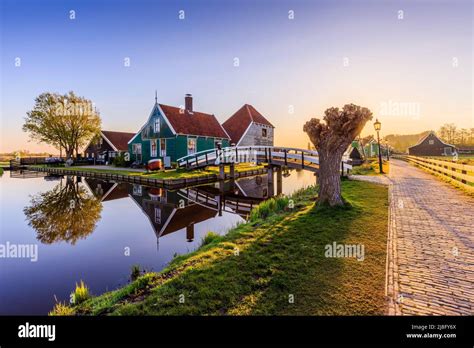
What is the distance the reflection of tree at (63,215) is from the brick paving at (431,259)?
805 cm

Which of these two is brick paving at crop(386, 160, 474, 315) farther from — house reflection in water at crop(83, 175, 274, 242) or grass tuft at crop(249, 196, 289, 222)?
house reflection in water at crop(83, 175, 274, 242)

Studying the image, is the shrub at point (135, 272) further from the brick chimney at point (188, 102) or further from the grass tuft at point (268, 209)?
the brick chimney at point (188, 102)

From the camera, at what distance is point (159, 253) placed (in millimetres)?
6406

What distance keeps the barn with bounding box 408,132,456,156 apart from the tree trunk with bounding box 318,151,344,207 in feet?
169

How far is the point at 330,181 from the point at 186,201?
7522mm

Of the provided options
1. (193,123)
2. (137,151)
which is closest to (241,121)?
(193,123)

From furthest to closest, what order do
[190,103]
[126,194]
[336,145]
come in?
[190,103] → [126,194] → [336,145]

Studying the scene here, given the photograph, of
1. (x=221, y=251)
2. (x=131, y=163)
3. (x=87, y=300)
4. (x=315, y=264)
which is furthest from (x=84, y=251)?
(x=131, y=163)

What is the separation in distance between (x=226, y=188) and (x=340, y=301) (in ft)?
46.2

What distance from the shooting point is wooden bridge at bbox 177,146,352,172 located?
15922mm

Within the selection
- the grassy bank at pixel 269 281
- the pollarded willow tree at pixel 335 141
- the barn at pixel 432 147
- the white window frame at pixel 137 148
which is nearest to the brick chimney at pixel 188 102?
the white window frame at pixel 137 148

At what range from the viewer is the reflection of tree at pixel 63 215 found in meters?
7.99

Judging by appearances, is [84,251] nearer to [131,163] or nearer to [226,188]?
[226,188]

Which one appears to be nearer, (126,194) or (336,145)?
(336,145)
